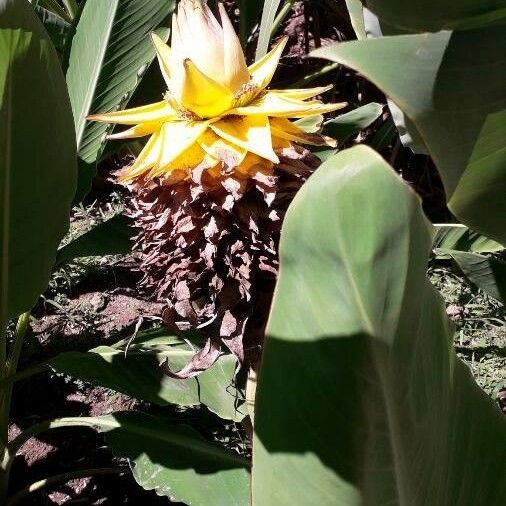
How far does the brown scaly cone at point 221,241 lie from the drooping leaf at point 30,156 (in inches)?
11.2

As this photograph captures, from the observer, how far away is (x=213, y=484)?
1500mm

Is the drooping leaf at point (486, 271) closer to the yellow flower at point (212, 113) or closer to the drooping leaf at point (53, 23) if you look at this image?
the yellow flower at point (212, 113)

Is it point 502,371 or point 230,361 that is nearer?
point 230,361

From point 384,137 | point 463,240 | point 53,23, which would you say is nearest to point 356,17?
point 463,240

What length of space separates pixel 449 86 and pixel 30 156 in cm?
86

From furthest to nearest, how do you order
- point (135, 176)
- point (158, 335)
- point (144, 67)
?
1. point (158, 335)
2. point (144, 67)
3. point (135, 176)

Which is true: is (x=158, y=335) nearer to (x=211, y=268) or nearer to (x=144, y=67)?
(x=144, y=67)

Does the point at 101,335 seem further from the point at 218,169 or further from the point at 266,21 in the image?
the point at 218,169

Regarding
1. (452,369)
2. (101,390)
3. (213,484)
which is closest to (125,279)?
(101,390)

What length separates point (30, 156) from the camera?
129 cm

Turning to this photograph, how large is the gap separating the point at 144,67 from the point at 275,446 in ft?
4.02

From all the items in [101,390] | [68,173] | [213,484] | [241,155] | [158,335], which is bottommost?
[101,390]

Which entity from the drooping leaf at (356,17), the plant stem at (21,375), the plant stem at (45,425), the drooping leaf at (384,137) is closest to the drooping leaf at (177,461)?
the plant stem at (45,425)

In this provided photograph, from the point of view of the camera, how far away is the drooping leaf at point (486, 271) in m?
1.46
